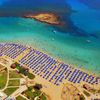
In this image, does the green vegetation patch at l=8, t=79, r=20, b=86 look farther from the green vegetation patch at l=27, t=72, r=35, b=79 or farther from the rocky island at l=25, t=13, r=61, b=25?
the rocky island at l=25, t=13, r=61, b=25

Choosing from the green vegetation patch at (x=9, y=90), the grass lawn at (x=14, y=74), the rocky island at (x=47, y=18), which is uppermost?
the rocky island at (x=47, y=18)

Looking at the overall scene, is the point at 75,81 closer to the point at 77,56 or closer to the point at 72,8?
the point at 77,56

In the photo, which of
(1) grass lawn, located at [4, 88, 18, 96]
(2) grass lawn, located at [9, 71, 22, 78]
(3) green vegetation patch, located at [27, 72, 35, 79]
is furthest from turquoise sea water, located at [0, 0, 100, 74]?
(1) grass lawn, located at [4, 88, 18, 96]

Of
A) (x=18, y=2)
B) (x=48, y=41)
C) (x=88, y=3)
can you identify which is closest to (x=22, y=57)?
(x=48, y=41)

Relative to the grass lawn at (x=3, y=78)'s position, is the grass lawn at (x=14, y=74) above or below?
below

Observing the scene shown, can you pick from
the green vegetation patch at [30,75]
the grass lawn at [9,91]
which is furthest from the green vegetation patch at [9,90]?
the green vegetation patch at [30,75]

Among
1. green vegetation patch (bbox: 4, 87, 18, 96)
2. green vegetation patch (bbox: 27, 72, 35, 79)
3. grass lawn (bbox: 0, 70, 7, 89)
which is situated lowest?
green vegetation patch (bbox: 27, 72, 35, 79)

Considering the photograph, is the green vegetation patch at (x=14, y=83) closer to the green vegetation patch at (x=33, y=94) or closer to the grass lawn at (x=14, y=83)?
the grass lawn at (x=14, y=83)
